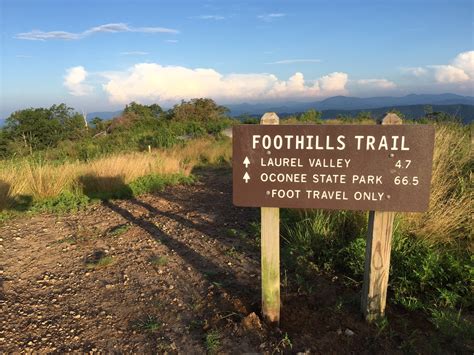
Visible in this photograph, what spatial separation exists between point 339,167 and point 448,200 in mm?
2413

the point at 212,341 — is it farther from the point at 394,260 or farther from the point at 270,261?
the point at 394,260

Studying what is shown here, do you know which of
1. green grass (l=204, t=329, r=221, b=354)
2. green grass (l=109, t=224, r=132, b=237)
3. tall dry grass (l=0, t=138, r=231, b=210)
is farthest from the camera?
tall dry grass (l=0, t=138, r=231, b=210)

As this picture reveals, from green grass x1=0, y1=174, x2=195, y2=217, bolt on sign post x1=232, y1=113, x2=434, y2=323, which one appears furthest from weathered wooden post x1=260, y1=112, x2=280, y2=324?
green grass x1=0, y1=174, x2=195, y2=217

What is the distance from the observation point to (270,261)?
103 inches

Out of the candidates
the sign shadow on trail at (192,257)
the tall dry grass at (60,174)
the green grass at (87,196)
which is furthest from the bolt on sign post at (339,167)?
the tall dry grass at (60,174)

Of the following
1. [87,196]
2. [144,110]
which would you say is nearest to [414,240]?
[87,196]

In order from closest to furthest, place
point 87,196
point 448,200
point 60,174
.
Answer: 1. point 448,200
2. point 87,196
3. point 60,174

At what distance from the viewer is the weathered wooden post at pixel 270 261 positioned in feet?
8.29

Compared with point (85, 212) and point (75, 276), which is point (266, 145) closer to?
point (75, 276)

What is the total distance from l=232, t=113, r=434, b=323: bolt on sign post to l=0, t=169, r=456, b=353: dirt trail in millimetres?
796

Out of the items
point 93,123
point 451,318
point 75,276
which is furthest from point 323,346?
point 93,123

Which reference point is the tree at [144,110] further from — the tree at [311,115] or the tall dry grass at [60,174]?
the tall dry grass at [60,174]

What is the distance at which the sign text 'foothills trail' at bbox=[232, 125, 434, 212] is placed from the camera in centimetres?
223

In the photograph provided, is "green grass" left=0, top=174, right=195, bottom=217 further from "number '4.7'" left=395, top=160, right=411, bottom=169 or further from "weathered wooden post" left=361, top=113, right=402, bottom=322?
"number '4.7'" left=395, top=160, right=411, bottom=169
